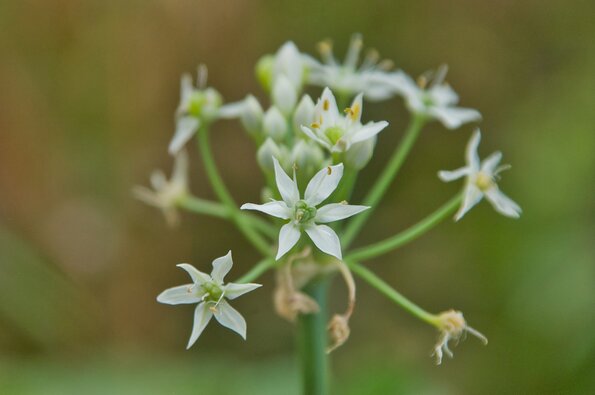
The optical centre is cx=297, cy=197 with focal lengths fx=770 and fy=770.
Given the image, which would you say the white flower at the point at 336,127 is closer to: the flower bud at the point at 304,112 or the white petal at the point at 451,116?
the flower bud at the point at 304,112

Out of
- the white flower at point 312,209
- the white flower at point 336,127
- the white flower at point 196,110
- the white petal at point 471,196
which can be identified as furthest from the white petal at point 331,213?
the white flower at point 196,110

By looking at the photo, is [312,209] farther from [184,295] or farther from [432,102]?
[432,102]

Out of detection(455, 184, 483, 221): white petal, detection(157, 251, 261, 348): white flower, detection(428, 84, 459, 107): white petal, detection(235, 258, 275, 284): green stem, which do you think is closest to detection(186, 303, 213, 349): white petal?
detection(157, 251, 261, 348): white flower

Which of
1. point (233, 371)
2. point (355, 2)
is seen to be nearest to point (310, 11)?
point (355, 2)

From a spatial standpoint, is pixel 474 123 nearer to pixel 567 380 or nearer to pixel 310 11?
pixel 310 11

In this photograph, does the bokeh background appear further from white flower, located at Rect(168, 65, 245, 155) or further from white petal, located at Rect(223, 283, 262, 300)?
white petal, located at Rect(223, 283, 262, 300)

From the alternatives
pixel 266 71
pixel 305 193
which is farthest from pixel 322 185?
pixel 266 71
